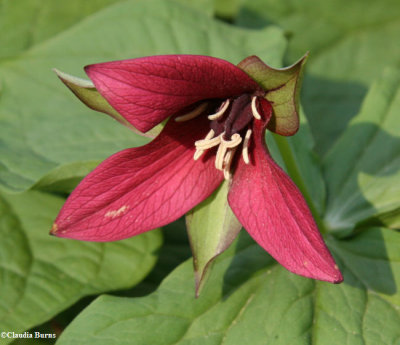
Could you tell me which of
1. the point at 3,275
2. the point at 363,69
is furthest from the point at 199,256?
the point at 363,69

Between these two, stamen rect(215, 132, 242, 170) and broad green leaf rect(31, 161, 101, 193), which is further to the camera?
broad green leaf rect(31, 161, 101, 193)

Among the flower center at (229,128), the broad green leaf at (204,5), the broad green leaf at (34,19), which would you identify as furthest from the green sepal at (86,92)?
the broad green leaf at (34,19)

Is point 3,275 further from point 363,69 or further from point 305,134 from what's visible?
point 363,69

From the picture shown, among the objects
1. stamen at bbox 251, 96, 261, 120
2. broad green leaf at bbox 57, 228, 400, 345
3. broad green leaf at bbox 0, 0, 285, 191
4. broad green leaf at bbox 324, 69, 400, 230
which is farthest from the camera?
broad green leaf at bbox 0, 0, 285, 191

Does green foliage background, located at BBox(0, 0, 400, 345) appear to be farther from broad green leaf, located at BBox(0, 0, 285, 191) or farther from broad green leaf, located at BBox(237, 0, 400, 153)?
broad green leaf, located at BBox(237, 0, 400, 153)

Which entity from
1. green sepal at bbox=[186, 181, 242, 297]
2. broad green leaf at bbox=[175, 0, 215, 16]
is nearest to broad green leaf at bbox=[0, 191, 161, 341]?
green sepal at bbox=[186, 181, 242, 297]

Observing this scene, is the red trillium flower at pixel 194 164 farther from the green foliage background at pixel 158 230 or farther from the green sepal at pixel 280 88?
the green foliage background at pixel 158 230
